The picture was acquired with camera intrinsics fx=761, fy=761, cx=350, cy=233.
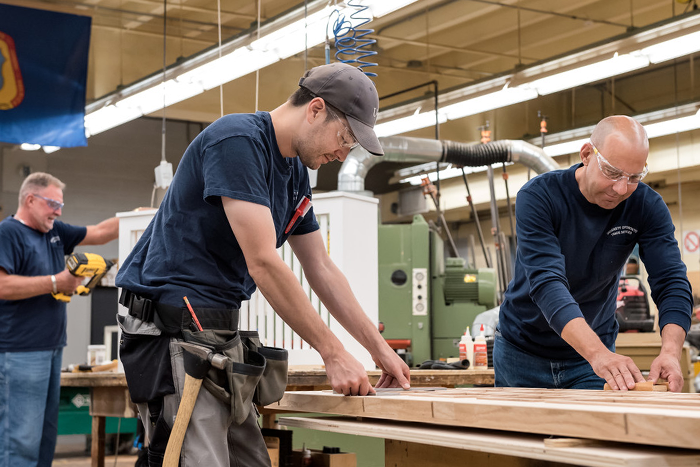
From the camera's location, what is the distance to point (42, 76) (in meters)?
5.82

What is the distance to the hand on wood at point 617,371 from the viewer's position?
1.86 meters

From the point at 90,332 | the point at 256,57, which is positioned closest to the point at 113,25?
the point at 256,57

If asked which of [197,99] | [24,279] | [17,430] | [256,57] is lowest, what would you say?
[17,430]

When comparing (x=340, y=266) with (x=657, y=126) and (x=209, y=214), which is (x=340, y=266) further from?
(x=657, y=126)

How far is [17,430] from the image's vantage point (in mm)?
3988

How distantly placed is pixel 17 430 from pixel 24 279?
79 cm

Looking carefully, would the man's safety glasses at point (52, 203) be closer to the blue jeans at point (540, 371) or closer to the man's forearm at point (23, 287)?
the man's forearm at point (23, 287)

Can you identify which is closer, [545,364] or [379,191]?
[545,364]

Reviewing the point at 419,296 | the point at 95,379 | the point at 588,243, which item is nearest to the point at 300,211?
the point at 588,243

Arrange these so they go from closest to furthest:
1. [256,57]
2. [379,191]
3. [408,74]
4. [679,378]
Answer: [679,378]
[256,57]
[408,74]
[379,191]

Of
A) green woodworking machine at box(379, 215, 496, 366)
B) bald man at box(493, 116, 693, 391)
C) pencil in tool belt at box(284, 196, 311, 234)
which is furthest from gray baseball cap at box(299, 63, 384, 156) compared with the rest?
green woodworking machine at box(379, 215, 496, 366)

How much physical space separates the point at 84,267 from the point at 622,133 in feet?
9.48

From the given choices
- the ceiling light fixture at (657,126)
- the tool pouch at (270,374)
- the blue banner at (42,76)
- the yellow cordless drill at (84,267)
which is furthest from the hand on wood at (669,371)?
the ceiling light fixture at (657,126)

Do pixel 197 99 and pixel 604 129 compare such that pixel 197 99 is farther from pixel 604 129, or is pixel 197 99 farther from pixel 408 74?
pixel 604 129
